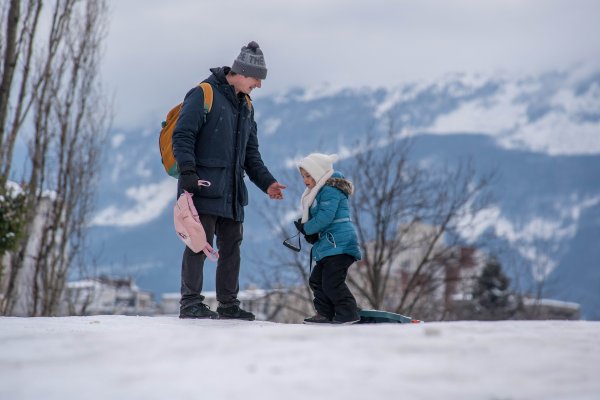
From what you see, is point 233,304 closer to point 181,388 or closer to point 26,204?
point 181,388

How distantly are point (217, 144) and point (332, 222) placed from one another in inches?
40.6

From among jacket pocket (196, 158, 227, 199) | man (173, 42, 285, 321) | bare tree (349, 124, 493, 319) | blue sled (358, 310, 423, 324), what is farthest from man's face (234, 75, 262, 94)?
bare tree (349, 124, 493, 319)

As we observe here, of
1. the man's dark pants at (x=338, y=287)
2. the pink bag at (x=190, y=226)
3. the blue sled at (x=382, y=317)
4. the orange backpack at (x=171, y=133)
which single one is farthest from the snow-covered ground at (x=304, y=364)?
the orange backpack at (x=171, y=133)

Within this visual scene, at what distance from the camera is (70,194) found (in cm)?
2141

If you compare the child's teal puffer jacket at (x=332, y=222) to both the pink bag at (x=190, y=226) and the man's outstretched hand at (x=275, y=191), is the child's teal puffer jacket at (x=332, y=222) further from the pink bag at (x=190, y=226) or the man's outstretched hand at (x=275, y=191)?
the pink bag at (x=190, y=226)

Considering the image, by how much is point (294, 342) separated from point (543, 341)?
115 cm

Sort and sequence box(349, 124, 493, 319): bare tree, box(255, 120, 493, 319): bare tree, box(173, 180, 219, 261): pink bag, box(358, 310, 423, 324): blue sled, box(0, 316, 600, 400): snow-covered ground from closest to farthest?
box(0, 316, 600, 400): snow-covered ground < box(173, 180, 219, 261): pink bag < box(358, 310, 423, 324): blue sled < box(349, 124, 493, 319): bare tree < box(255, 120, 493, 319): bare tree

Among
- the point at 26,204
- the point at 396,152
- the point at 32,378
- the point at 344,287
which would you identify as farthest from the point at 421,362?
the point at 396,152

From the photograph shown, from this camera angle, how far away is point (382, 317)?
22.8 feet

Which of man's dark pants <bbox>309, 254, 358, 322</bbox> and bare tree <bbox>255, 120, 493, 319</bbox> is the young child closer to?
man's dark pants <bbox>309, 254, 358, 322</bbox>

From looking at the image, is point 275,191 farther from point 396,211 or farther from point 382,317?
point 396,211

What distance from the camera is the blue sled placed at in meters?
6.77

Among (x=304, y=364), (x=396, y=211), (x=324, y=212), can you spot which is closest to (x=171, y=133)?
(x=324, y=212)

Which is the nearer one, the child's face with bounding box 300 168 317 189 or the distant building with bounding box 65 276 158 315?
→ the child's face with bounding box 300 168 317 189
